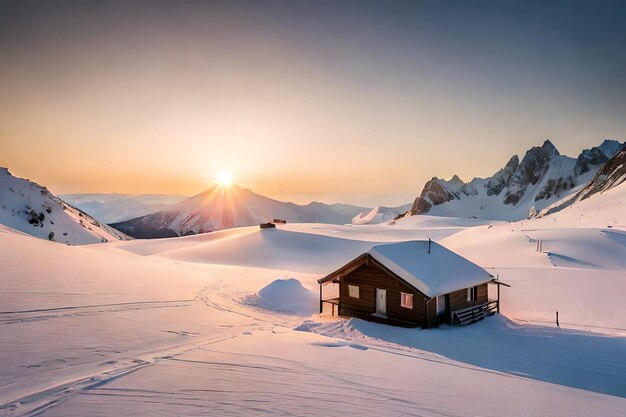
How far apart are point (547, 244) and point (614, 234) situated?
27.5ft

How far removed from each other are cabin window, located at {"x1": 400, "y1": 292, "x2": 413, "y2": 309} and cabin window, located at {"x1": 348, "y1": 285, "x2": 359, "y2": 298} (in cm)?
312

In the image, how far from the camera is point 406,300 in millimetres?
21656

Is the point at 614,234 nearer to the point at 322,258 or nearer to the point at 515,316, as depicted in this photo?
the point at 515,316

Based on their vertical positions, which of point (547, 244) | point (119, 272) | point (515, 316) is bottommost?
point (515, 316)

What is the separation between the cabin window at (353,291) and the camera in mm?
24000

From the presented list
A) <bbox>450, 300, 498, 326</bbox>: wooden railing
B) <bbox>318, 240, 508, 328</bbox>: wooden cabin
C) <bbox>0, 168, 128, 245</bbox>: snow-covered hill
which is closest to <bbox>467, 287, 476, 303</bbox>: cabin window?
<bbox>318, 240, 508, 328</bbox>: wooden cabin

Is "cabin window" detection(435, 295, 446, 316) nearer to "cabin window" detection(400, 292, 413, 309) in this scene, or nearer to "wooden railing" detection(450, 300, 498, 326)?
"wooden railing" detection(450, 300, 498, 326)

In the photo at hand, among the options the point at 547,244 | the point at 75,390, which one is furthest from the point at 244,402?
the point at 547,244

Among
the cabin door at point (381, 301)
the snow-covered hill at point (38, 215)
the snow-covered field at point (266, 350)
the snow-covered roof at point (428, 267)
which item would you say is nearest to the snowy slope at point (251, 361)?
the snow-covered field at point (266, 350)

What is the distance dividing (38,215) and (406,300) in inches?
2746

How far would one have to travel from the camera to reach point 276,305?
86.6 feet

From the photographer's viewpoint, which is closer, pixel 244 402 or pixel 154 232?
pixel 244 402

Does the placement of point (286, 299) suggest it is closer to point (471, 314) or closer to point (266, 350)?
point (471, 314)

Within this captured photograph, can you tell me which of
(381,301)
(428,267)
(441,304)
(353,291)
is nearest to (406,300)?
(381,301)
